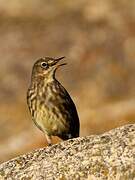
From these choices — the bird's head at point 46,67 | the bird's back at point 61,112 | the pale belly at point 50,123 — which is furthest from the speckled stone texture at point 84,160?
the bird's head at point 46,67

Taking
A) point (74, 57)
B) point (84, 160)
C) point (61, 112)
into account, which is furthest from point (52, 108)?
point (74, 57)

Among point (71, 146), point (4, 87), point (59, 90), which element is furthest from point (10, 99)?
point (71, 146)

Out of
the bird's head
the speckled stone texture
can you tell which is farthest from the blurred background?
the speckled stone texture

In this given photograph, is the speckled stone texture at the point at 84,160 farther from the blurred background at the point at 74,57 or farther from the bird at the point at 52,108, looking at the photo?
the blurred background at the point at 74,57

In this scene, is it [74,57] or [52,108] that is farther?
[74,57]

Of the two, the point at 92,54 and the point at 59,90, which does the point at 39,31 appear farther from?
the point at 59,90

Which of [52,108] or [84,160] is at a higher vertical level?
[52,108]

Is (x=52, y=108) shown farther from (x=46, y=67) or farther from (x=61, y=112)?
(x=46, y=67)
